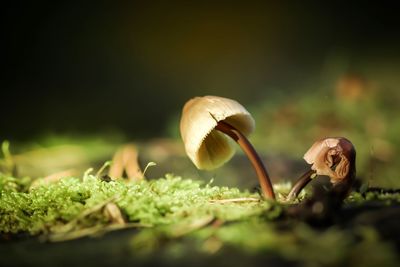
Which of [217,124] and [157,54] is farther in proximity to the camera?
[157,54]

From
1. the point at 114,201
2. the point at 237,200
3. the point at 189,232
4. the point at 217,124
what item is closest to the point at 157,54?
the point at 217,124

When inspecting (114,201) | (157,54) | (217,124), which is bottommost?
(114,201)

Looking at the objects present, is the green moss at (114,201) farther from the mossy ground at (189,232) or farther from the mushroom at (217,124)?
the mushroom at (217,124)

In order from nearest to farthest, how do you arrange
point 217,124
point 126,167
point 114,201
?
point 114,201, point 217,124, point 126,167

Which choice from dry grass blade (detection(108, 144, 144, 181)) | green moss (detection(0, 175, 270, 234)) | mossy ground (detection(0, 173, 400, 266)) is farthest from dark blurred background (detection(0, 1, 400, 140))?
mossy ground (detection(0, 173, 400, 266))

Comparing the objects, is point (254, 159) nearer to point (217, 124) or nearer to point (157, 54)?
point (217, 124)

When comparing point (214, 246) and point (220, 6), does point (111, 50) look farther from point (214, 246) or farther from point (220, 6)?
point (214, 246)

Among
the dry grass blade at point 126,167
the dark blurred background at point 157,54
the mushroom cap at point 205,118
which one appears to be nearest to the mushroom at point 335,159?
the mushroom cap at point 205,118

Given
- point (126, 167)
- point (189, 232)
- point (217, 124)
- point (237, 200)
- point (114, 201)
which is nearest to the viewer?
point (189, 232)
